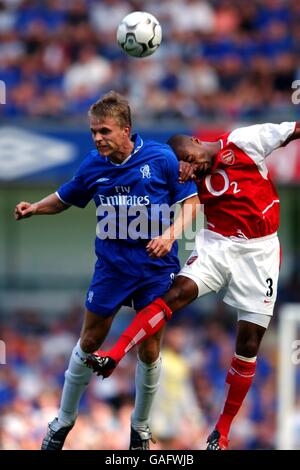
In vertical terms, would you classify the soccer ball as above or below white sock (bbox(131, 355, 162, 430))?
above

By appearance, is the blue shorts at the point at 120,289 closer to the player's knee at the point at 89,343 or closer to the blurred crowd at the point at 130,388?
the player's knee at the point at 89,343

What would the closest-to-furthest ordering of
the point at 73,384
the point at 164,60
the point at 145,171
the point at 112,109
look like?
the point at 112,109 < the point at 145,171 < the point at 73,384 < the point at 164,60

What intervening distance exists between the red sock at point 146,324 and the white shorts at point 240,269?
1.18 feet

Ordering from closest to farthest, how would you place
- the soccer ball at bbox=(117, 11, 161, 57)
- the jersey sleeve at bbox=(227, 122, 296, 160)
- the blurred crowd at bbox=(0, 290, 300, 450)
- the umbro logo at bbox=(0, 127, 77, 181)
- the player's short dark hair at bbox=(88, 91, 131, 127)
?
the player's short dark hair at bbox=(88, 91, 131, 127)
the jersey sleeve at bbox=(227, 122, 296, 160)
the soccer ball at bbox=(117, 11, 161, 57)
the blurred crowd at bbox=(0, 290, 300, 450)
the umbro logo at bbox=(0, 127, 77, 181)

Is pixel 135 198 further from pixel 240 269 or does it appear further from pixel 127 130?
pixel 240 269

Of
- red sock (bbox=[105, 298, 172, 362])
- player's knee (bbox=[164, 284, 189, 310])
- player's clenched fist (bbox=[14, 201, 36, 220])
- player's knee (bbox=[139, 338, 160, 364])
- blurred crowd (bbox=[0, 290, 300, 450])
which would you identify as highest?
player's clenched fist (bbox=[14, 201, 36, 220])

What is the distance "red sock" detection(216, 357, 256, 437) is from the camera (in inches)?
309

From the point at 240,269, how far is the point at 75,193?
127cm

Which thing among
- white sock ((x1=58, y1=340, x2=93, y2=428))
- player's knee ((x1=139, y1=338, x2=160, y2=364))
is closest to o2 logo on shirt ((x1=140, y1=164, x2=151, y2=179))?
player's knee ((x1=139, y1=338, x2=160, y2=364))

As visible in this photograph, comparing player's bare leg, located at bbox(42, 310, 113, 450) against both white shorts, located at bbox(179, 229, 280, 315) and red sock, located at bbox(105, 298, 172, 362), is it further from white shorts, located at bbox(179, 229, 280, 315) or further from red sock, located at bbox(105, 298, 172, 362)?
white shorts, located at bbox(179, 229, 280, 315)

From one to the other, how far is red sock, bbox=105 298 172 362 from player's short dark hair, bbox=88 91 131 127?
4.08 ft

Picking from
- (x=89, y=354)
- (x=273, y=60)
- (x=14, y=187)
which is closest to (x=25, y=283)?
(x=14, y=187)

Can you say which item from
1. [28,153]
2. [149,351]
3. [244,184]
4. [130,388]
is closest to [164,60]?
[28,153]

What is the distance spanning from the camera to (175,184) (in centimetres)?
752
